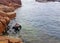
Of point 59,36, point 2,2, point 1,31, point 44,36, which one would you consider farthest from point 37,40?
A: point 2,2

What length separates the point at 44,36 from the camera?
1082 inches

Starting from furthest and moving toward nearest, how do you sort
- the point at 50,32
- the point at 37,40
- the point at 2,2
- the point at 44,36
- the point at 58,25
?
1. the point at 2,2
2. the point at 58,25
3. the point at 50,32
4. the point at 44,36
5. the point at 37,40

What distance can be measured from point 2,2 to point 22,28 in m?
25.8

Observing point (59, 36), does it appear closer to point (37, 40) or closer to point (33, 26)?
point (37, 40)

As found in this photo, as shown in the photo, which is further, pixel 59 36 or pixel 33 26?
pixel 33 26

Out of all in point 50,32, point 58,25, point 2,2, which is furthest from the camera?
point 2,2

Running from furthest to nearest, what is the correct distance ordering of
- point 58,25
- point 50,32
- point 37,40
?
point 58,25 < point 50,32 < point 37,40

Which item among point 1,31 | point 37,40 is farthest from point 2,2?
point 37,40

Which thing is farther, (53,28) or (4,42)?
(53,28)

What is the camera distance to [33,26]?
108 ft

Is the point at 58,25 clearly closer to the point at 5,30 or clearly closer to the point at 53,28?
the point at 53,28

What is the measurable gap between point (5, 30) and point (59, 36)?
9.11m

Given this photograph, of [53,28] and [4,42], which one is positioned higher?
[4,42]

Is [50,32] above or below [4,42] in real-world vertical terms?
below
